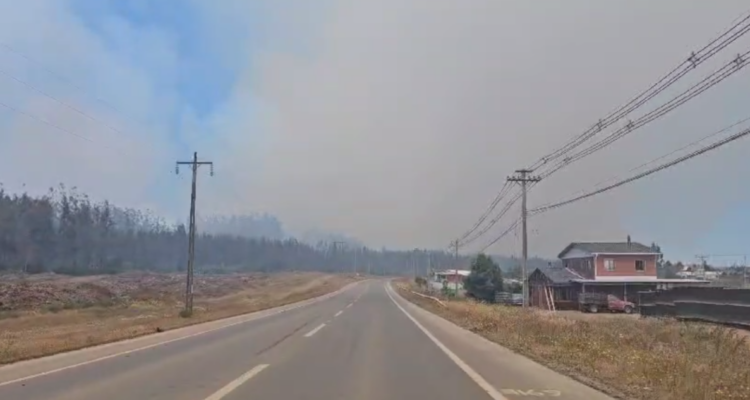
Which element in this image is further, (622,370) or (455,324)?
(455,324)

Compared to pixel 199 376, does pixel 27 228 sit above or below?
above

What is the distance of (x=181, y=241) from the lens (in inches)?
6078

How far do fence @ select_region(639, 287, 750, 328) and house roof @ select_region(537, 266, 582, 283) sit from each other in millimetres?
Result: 29284

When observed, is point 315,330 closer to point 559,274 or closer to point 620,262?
point 620,262

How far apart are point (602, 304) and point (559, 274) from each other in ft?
57.4

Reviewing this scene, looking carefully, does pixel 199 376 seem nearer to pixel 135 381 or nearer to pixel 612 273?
pixel 135 381

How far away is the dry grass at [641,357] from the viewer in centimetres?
1195

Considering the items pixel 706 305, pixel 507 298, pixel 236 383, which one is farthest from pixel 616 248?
pixel 236 383

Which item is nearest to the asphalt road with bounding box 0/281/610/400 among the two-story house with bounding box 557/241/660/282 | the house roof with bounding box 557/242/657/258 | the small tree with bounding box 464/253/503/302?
the two-story house with bounding box 557/241/660/282

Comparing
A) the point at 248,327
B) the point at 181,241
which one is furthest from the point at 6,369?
the point at 181,241

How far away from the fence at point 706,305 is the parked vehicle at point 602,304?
1401 centimetres

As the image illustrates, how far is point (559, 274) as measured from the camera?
264 feet

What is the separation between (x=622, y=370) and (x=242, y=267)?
6972 inches

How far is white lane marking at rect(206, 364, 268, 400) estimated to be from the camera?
11452 millimetres
